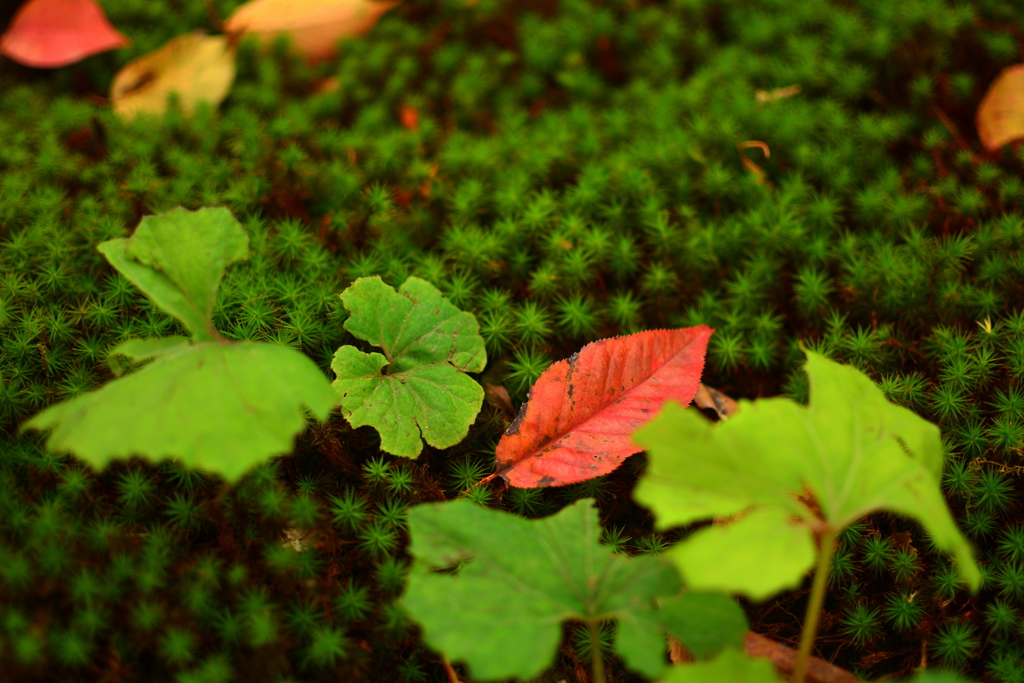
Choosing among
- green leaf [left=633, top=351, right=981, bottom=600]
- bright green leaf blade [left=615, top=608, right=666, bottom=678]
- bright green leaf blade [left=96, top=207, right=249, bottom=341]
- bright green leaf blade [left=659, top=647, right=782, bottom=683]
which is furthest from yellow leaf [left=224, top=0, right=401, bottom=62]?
bright green leaf blade [left=659, top=647, right=782, bottom=683]

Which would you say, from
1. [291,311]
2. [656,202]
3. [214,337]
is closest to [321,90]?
[291,311]

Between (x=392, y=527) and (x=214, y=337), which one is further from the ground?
(x=214, y=337)

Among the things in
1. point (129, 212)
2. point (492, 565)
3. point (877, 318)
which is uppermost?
point (129, 212)

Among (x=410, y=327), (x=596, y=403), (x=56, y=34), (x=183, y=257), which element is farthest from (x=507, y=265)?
(x=56, y=34)

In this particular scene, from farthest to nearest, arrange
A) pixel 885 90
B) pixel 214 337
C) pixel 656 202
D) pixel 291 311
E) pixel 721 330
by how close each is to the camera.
A: pixel 885 90, pixel 656 202, pixel 721 330, pixel 291 311, pixel 214 337

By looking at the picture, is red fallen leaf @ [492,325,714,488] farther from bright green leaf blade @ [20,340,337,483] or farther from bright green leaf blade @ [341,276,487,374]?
bright green leaf blade @ [20,340,337,483]

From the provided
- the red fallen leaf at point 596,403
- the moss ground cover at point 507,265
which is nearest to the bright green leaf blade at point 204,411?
the moss ground cover at point 507,265

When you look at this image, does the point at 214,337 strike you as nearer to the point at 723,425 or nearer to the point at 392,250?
the point at 392,250
